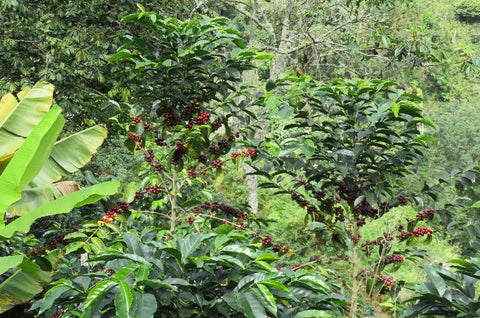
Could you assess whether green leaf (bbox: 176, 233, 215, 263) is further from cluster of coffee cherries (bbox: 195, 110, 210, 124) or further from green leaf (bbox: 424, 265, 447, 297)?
green leaf (bbox: 424, 265, 447, 297)

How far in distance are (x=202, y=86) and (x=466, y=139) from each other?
16274mm

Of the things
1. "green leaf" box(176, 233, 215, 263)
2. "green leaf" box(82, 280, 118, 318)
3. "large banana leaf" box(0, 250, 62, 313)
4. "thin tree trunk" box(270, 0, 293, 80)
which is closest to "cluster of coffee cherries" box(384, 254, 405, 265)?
"green leaf" box(176, 233, 215, 263)

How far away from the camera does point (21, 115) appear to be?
278 centimetres

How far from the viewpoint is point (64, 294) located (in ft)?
6.16

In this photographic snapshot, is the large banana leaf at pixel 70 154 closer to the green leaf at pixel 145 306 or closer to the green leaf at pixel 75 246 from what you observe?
the green leaf at pixel 75 246

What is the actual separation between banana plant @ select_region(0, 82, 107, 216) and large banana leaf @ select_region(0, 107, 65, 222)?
503mm

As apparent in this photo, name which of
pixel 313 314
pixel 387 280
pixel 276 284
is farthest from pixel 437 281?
pixel 276 284

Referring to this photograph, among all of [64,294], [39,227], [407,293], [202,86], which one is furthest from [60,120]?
[407,293]

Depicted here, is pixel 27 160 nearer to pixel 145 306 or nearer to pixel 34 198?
pixel 34 198

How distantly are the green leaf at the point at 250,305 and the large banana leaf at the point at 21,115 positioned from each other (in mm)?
1608

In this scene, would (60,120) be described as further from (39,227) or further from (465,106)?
(465,106)

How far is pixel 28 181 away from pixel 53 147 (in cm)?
69

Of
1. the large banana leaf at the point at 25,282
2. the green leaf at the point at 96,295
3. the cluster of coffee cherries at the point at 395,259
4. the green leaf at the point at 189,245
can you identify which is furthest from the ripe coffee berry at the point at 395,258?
the large banana leaf at the point at 25,282

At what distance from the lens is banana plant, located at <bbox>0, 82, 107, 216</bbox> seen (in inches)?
99.5
